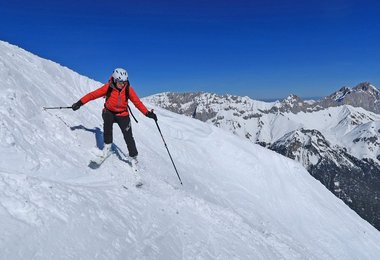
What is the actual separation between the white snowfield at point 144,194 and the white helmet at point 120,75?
3.44m

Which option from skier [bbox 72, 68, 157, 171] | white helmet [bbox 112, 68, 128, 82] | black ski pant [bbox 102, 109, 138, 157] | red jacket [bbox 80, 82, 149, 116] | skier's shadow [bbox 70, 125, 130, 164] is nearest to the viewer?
white helmet [bbox 112, 68, 128, 82]

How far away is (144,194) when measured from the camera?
1458 cm

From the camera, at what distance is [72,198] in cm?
1076

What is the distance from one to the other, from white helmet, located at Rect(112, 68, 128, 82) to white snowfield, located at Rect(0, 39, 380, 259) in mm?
3439

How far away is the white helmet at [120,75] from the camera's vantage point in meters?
14.0

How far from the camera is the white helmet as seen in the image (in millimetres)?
13963

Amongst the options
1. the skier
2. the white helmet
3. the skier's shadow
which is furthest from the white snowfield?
the white helmet

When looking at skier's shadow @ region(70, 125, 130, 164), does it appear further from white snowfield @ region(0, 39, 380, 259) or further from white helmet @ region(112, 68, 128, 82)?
white helmet @ region(112, 68, 128, 82)

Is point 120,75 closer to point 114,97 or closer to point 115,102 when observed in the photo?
point 114,97

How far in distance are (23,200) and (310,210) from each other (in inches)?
839

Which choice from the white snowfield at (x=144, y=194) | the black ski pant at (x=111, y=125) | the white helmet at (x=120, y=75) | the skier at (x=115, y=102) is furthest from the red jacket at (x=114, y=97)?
the white snowfield at (x=144, y=194)

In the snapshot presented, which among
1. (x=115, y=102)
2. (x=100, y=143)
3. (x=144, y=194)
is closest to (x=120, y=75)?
(x=115, y=102)

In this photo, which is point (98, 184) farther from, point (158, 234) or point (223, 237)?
point (223, 237)

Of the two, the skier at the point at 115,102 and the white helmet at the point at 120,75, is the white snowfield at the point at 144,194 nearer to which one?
the skier at the point at 115,102
